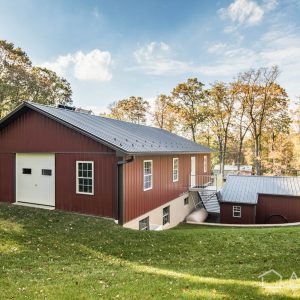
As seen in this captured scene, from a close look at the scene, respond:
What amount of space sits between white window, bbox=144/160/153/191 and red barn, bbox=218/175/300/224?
7.39m

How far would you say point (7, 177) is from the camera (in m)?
14.6

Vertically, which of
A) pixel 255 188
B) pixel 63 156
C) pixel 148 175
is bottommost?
pixel 255 188

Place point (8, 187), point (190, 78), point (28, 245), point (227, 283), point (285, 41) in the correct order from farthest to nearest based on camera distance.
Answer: point (190, 78)
point (285, 41)
point (8, 187)
point (28, 245)
point (227, 283)

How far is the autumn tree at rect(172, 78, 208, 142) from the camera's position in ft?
123

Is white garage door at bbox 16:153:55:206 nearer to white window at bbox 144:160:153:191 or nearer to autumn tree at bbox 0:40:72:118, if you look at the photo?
white window at bbox 144:160:153:191

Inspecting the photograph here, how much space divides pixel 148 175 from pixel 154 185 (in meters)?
0.91

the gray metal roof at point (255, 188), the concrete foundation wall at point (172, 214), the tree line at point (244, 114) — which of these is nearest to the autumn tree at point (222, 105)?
the tree line at point (244, 114)

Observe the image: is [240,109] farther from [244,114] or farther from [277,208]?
[277,208]

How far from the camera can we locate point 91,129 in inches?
500

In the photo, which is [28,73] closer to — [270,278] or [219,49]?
[219,49]

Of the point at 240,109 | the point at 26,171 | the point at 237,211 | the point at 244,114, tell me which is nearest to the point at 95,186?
the point at 26,171

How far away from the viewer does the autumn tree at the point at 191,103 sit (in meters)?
37.5

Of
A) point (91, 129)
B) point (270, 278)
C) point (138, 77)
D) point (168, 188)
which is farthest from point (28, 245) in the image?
point (138, 77)

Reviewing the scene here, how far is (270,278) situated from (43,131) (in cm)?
1141
